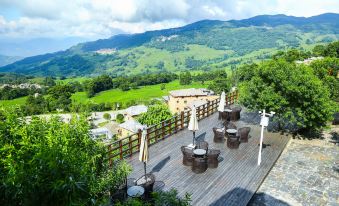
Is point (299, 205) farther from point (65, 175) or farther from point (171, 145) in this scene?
point (65, 175)

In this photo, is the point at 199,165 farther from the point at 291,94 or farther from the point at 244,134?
the point at 291,94

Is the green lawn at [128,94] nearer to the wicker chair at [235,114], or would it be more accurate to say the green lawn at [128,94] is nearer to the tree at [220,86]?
the tree at [220,86]

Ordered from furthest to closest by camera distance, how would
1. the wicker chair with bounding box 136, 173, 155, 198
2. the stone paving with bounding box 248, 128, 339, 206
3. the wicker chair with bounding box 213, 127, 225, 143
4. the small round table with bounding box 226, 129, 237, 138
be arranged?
the wicker chair with bounding box 213, 127, 225, 143 → the small round table with bounding box 226, 129, 237, 138 → the stone paving with bounding box 248, 128, 339, 206 → the wicker chair with bounding box 136, 173, 155, 198

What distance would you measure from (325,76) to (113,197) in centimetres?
1479

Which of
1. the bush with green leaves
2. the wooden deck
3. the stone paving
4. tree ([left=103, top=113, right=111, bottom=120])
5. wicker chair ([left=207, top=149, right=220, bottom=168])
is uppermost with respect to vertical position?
the bush with green leaves

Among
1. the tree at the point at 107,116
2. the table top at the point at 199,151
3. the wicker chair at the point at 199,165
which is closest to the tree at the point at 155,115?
the table top at the point at 199,151

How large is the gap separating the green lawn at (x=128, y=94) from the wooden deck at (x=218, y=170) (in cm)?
8257

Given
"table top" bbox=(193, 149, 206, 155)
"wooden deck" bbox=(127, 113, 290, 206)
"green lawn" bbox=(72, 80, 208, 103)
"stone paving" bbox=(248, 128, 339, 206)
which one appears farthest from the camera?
"green lawn" bbox=(72, 80, 208, 103)

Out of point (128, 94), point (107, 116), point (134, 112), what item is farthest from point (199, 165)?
point (128, 94)

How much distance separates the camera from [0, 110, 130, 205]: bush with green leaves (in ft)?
12.4

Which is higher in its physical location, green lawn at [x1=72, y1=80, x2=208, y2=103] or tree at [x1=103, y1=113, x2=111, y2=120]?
green lawn at [x1=72, y1=80, x2=208, y2=103]

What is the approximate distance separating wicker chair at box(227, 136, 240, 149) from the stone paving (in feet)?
6.71

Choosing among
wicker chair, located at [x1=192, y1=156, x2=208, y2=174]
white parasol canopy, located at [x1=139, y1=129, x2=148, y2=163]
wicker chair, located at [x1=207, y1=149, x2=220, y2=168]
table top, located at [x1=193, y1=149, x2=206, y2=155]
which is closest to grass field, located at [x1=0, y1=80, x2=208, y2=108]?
table top, located at [x1=193, y1=149, x2=206, y2=155]

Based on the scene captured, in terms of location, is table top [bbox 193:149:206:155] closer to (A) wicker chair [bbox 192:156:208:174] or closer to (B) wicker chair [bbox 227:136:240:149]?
(A) wicker chair [bbox 192:156:208:174]
